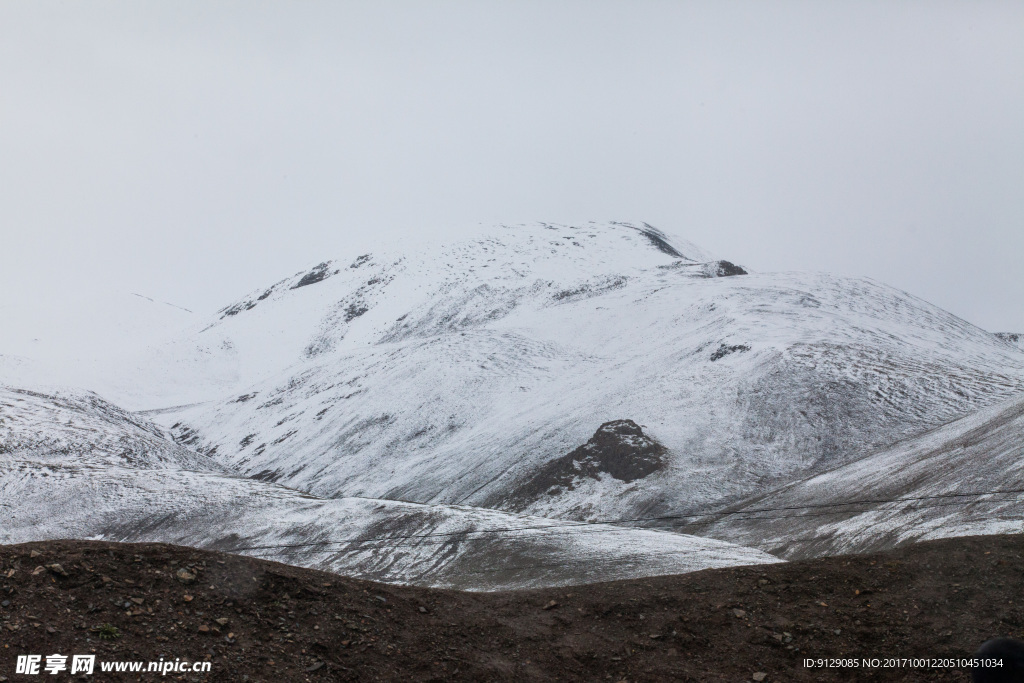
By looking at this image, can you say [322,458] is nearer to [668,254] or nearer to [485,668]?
[485,668]

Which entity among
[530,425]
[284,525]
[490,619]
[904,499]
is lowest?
[284,525]

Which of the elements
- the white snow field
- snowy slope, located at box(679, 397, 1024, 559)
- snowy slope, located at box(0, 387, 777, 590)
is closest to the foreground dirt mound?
snowy slope, located at box(679, 397, 1024, 559)

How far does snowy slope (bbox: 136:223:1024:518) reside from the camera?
2249 inches

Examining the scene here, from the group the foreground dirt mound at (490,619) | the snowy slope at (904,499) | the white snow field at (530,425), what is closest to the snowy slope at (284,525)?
the white snow field at (530,425)

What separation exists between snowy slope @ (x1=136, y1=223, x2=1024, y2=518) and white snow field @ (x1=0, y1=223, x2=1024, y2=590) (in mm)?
322

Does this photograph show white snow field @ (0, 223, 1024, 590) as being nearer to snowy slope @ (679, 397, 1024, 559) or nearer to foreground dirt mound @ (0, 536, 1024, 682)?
snowy slope @ (679, 397, 1024, 559)

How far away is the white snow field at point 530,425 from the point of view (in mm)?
39938

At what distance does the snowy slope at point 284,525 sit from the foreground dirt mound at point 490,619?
545 inches

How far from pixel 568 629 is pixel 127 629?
7.63m

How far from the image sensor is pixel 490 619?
15969mm

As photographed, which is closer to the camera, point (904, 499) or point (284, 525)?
point (904, 499)

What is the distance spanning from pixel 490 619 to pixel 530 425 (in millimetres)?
51149

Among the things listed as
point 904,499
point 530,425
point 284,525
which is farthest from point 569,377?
point 904,499

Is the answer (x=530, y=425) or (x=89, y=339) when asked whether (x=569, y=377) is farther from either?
(x=89, y=339)
